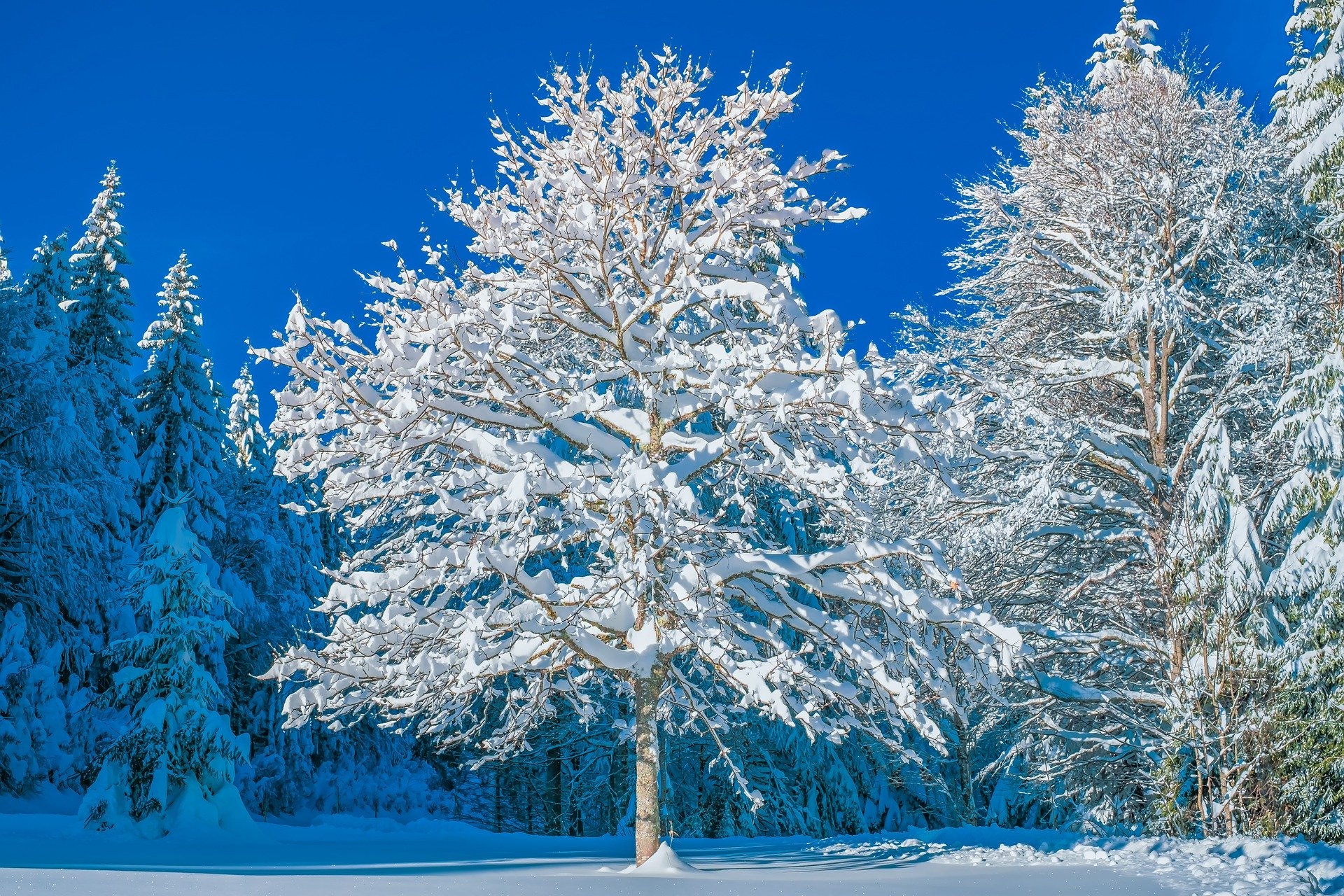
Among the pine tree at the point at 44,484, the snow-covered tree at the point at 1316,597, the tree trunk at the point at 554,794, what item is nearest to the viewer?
the snow-covered tree at the point at 1316,597

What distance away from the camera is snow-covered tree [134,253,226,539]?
2084cm

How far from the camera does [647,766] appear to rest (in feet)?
27.8

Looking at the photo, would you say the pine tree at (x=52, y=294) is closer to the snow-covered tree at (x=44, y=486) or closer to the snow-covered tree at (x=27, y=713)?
the snow-covered tree at (x=44, y=486)

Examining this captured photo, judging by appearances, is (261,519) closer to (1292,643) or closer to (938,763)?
(938,763)

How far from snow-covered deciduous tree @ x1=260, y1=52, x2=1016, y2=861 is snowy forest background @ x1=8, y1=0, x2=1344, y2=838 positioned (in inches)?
2.0

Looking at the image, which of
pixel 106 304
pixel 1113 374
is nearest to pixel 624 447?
pixel 1113 374

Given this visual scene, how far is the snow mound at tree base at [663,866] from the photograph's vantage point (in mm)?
7406

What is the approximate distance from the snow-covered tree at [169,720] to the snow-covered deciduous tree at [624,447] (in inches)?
253

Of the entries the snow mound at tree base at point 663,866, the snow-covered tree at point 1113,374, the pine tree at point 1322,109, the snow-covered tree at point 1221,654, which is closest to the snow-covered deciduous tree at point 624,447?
the snow mound at tree base at point 663,866

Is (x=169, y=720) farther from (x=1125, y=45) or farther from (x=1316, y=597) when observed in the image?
(x=1125, y=45)

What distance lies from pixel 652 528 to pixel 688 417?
155 cm

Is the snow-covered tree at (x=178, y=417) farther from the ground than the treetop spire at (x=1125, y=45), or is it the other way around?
the treetop spire at (x=1125, y=45)

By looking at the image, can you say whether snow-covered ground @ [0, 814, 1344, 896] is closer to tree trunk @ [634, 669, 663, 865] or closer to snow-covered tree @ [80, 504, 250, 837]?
tree trunk @ [634, 669, 663, 865]

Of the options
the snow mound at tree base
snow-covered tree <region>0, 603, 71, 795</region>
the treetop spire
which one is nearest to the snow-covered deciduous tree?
the snow mound at tree base
